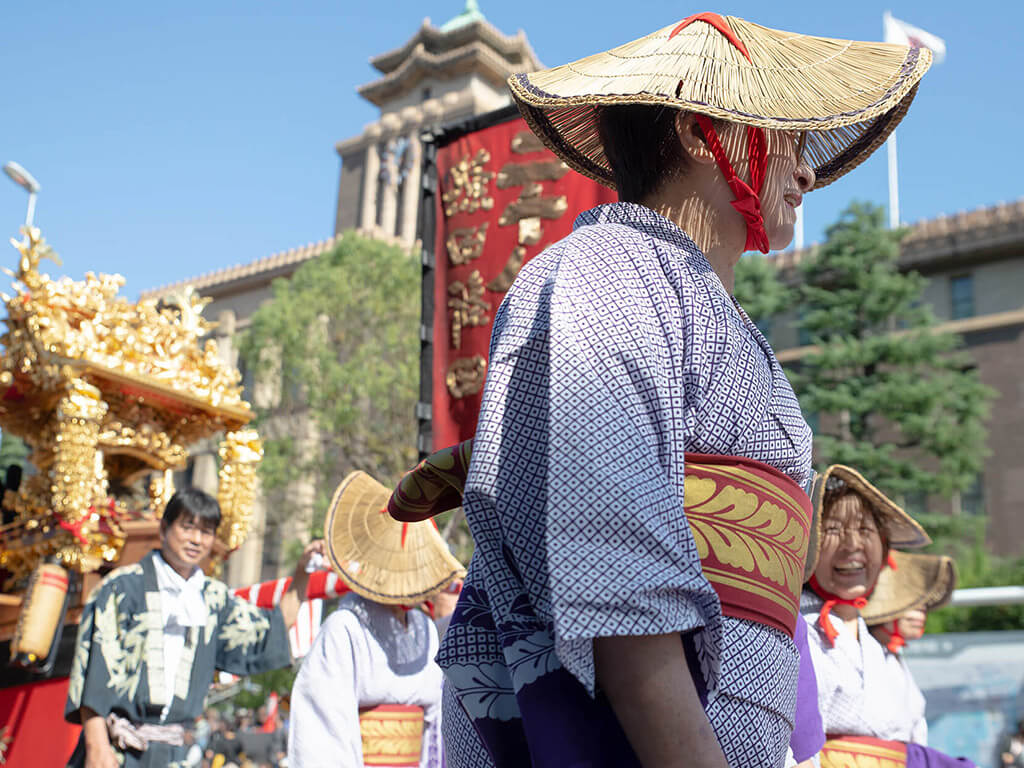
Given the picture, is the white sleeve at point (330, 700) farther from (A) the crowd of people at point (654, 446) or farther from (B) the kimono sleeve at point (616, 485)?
(B) the kimono sleeve at point (616, 485)

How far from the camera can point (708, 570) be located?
1301 millimetres

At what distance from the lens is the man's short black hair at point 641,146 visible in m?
1.56

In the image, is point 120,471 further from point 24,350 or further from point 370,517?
point 370,517

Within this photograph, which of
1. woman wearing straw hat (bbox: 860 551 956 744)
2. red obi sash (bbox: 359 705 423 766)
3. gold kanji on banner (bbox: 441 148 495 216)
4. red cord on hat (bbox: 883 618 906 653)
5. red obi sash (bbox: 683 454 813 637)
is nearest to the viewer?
red obi sash (bbox: 683 454 813 637)

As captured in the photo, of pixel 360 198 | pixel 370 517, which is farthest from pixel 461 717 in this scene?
pixel 360 198

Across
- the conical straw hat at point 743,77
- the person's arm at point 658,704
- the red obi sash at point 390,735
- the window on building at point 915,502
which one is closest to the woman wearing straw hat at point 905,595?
the red obi sash at point 390,735

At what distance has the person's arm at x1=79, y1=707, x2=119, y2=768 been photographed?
12.8 ft

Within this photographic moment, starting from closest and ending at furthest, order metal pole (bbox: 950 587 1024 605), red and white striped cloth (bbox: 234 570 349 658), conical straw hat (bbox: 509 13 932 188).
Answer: conical straw hat (bbox: 509 13 932 188) < red and white striped cloth (bbox: 234 570 349 658) < metal pole (bbox: 950 587 1024 605)

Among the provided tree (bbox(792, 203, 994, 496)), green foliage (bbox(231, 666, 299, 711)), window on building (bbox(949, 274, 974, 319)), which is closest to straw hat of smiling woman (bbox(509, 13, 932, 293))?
tree (bbox(792, 203, 994, 496))

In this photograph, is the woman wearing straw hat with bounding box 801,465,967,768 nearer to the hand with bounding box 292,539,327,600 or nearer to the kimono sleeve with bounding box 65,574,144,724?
the hand with bounding box 292,539,327,600

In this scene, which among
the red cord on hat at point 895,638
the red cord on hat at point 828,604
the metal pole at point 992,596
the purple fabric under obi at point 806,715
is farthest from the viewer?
the metal pole at point 992,596

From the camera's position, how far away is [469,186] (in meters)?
6.51

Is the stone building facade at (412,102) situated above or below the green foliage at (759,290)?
above

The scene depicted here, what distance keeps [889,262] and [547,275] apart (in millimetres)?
20203
